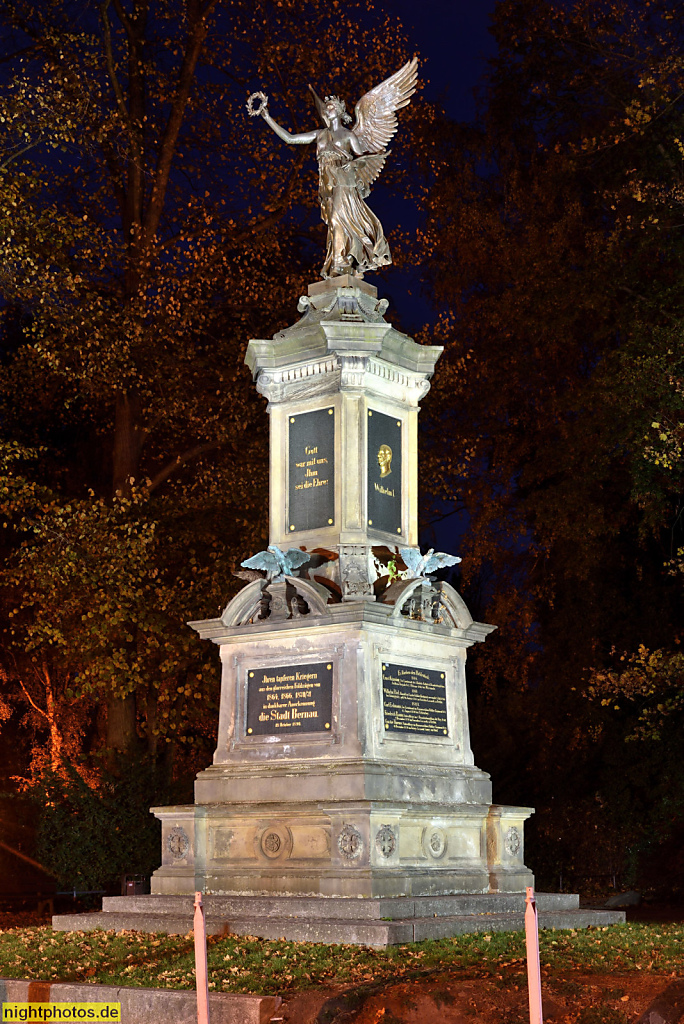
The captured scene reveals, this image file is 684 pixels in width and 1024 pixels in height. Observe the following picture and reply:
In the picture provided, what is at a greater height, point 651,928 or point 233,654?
point 233,654

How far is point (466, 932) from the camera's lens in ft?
→ 36.6

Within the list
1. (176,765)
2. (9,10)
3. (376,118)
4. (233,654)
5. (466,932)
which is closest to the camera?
(466,932)

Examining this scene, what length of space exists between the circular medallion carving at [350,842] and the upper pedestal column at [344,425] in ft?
8.17

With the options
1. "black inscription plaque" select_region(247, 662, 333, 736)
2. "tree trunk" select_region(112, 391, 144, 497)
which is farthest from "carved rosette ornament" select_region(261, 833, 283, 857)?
"tree trunk" select_region(112, 391, 144, 497)

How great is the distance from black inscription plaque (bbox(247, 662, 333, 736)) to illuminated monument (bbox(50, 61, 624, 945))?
2cm

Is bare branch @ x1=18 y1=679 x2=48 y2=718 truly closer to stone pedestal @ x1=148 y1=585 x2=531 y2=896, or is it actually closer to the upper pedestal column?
the upper pedestal column

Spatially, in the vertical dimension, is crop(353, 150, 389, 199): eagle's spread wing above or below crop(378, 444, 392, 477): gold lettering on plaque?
above

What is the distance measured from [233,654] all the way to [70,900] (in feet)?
31.6

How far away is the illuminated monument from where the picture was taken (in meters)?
12.1

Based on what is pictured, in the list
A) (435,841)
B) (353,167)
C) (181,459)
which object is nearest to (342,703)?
(435,841)

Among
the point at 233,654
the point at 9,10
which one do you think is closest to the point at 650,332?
the point at 233,654

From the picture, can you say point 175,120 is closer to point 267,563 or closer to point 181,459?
point 181,459

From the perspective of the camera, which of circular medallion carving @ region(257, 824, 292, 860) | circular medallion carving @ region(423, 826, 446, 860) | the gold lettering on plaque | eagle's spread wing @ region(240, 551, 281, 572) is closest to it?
circular medallion carving @ region(257, 824, 292, 860)

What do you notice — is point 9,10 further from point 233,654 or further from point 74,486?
point 233,654
